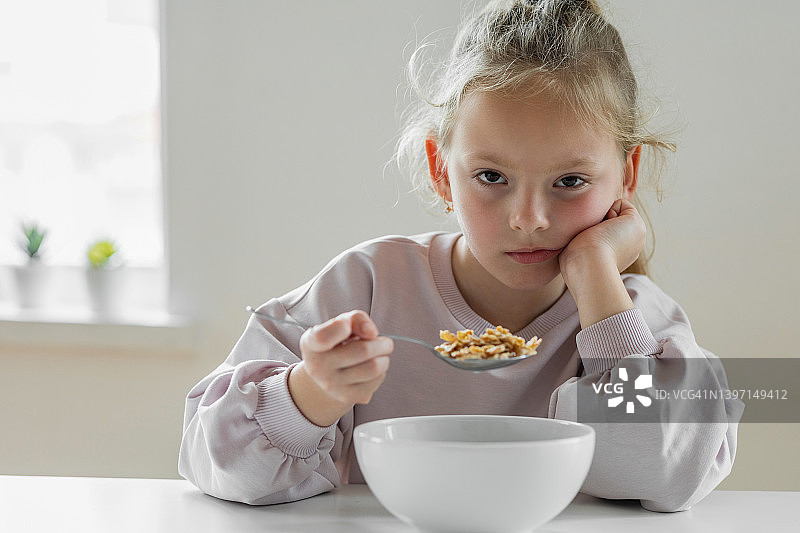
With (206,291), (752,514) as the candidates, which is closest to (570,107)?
(752,514)

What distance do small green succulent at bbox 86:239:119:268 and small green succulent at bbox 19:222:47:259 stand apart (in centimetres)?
15

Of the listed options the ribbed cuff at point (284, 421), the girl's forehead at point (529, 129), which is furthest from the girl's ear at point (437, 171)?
the ribbed cuff at point (284, 421)

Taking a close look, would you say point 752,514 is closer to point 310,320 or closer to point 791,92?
point 310,320

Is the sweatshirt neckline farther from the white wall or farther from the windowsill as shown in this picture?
the windowsill

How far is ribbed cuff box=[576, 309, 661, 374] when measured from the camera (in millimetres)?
833

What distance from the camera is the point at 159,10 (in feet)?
6.16

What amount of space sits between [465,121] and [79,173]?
1.55m

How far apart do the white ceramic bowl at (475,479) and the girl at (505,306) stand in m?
0.12

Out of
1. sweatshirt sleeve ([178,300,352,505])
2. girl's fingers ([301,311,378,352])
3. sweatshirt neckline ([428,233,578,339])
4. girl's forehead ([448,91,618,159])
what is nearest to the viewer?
girl's fingers ([301,311,378,352])

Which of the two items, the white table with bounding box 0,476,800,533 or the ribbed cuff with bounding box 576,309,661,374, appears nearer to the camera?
the white table with bounding box 0,476,800,533

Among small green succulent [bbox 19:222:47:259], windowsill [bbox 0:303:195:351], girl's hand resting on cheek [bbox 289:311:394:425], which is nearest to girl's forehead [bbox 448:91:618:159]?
girl's hand resting on cheek [bbox 289:311:394:425]

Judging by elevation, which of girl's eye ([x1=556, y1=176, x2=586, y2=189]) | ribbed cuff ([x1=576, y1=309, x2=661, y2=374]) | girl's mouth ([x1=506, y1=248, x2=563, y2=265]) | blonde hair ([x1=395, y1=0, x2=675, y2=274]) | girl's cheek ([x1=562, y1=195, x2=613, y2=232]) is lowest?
ribbed cuff ([x1=576, y1=309, x2=661, y2=374])

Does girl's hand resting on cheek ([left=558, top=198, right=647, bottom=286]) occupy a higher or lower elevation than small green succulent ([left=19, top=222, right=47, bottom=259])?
higher

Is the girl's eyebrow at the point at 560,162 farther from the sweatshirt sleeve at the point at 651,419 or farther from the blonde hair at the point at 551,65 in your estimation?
the sweatshirt sleeve at the point at 651,419
